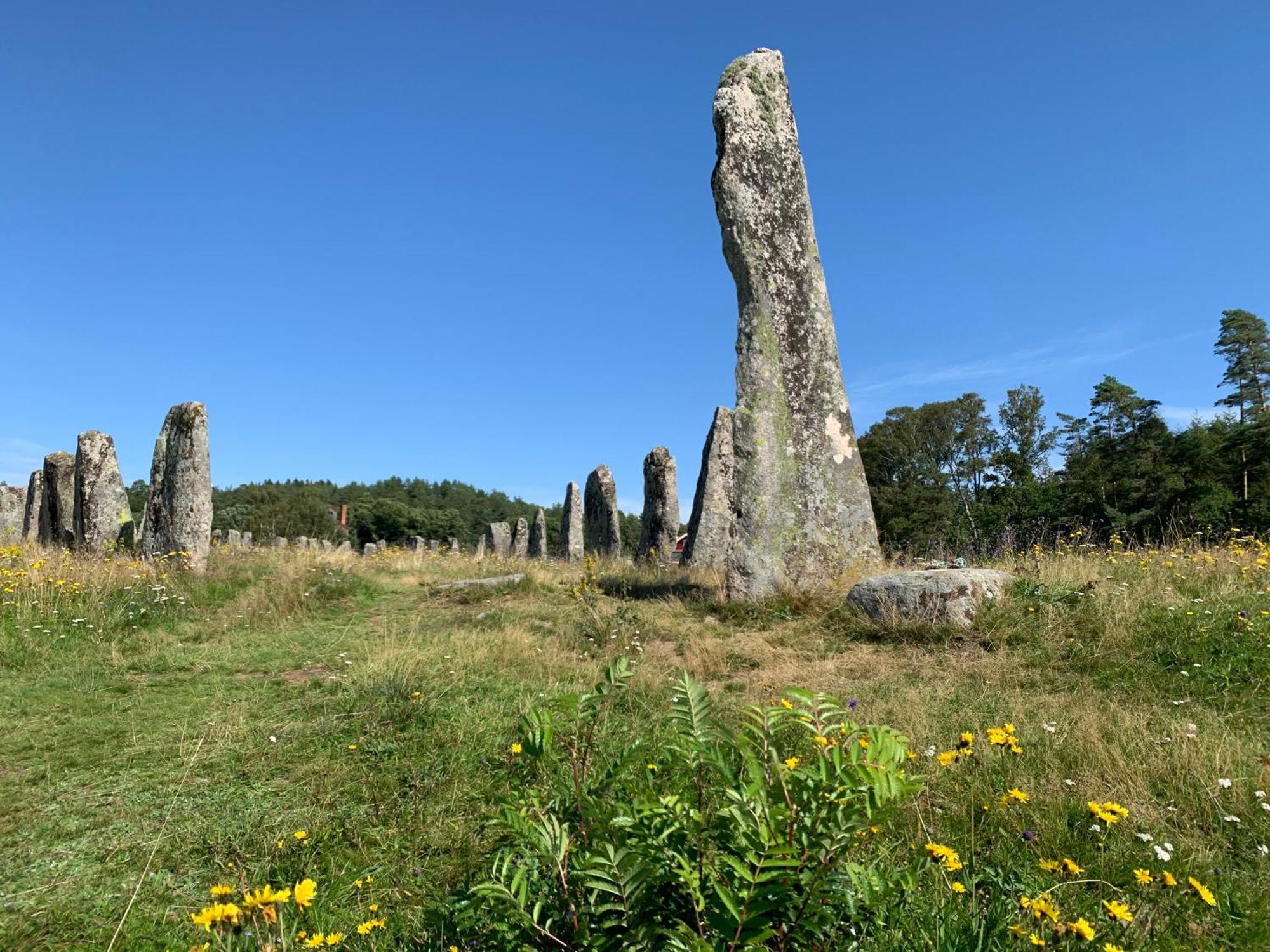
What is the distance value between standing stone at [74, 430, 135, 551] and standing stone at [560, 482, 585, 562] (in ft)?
38.5

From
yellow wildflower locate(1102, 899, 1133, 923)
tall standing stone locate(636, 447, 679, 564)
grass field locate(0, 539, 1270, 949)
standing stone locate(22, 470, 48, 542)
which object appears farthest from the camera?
standing stone locate(22, 470, 48, 542)

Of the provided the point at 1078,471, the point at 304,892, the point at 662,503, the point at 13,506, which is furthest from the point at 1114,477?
the point at 13,506

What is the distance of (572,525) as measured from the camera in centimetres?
2419

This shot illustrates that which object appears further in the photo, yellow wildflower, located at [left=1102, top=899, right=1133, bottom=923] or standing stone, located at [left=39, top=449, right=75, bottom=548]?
standing stone, located at [left=39, top=449, right=75, bottom=548]

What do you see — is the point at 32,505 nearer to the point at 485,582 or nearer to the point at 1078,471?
the point at 485,582

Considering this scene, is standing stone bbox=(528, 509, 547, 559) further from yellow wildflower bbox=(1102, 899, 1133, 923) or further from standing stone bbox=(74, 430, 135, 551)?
yellow wildflower bbox=(1102, 899, 1133, 923)

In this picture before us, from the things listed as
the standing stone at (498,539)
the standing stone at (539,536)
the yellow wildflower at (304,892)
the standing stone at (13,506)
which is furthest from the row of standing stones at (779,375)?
the standing stone at (13,506)

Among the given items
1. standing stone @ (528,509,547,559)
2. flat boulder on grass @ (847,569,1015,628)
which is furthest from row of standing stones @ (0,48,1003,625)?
standing stone @ (528,509,547,559)

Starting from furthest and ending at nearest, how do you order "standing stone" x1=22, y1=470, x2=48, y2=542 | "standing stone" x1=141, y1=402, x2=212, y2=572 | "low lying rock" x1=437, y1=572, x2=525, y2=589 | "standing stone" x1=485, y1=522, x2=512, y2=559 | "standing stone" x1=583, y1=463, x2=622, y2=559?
1. "standing stone" x1=485, y1=522, x2=512, y2=559
2. "standing stone" x1=22, y1=470, x2=48, y2=542
3. "standing stone" x1=583, y1=463, x2=622, y2=559
4. "standing stone" x1=141, y1=402, x2=212, y2=572
5. "low lying rock" x1=437, y1=572, x2=525, y2=589

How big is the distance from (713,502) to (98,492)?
13.2 meters

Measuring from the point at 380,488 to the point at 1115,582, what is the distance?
107 meters

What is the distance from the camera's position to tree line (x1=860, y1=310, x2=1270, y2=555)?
2317 centimetres

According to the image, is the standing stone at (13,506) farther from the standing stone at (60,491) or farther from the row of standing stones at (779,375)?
the row of standing stones at (779,375)

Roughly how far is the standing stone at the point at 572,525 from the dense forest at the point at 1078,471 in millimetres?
9012
